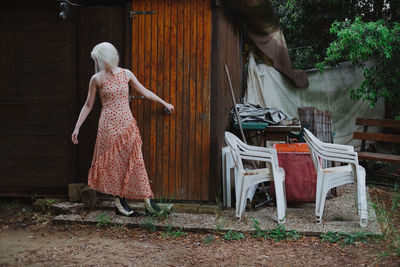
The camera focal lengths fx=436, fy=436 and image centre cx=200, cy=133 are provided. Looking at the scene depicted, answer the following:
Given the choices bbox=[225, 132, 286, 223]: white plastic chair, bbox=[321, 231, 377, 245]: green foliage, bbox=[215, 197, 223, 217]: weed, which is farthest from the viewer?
bbox=[215, 197, 223, 217]: weed

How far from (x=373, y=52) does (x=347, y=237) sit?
5.37 metres

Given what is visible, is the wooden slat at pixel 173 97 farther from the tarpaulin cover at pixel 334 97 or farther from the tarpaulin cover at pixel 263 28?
the tarpaulin cover at pixel 334 97

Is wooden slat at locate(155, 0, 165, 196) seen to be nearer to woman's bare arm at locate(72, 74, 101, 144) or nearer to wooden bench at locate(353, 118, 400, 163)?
woman's bare arm at locate(72, 74, 101, 144)

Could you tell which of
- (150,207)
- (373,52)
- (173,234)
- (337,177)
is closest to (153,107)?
(150,207)

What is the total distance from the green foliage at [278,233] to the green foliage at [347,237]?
11.9 inches

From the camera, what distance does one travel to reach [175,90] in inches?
226

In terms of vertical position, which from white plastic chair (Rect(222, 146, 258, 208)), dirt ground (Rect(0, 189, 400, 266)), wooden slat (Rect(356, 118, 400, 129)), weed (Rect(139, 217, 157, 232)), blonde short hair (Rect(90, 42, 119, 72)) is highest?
blonde short hair (Rect(90, 42, 119, 72))

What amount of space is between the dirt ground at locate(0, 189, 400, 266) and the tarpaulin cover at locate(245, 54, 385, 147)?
18.4 ft

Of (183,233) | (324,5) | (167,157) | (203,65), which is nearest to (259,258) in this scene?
(183,233)

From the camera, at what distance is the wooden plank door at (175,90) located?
5.66 m

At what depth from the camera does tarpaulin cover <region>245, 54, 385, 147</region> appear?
9.79 meters

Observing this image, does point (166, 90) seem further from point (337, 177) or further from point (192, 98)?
point (337, 177)

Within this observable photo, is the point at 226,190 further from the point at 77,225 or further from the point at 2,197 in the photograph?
the point at 2,197

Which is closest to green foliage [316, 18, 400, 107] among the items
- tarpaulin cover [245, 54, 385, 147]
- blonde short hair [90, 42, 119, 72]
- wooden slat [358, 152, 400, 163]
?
tarpaulin cover [245, 54, 385, 147]
